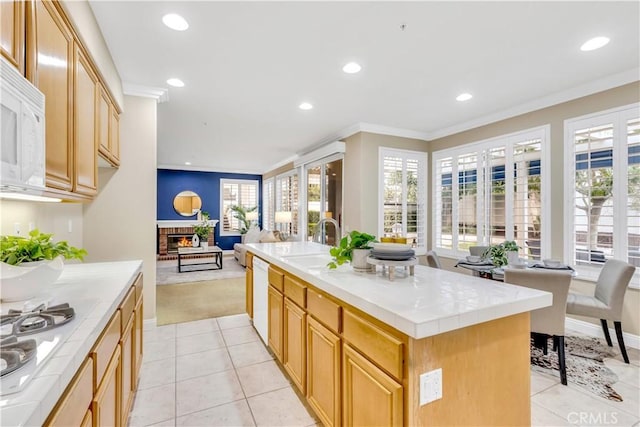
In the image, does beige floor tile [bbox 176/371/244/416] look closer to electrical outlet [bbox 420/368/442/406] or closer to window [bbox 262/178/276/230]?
electrical outlet [bbox 420/368/442/406]

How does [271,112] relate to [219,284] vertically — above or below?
above

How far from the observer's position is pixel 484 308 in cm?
125

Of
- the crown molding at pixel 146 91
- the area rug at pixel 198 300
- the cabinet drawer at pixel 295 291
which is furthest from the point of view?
the area rug at pixel 198 300

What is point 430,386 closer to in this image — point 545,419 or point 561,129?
point 545,419

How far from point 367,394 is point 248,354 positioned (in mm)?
1800

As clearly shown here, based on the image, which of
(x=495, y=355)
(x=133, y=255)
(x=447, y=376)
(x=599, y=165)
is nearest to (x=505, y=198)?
(x=599, y=165)

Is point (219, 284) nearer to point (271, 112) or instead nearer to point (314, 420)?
point (271, 112)

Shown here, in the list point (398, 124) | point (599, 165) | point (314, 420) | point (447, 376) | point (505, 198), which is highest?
point (398, 124)

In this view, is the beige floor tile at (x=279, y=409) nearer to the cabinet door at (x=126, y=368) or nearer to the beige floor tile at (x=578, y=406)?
the cabinet door at (x=126, y=368)

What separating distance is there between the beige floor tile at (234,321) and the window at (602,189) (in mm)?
3859

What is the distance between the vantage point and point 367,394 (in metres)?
1.35

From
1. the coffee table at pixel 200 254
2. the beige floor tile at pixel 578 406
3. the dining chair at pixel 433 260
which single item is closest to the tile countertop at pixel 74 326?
the beige floor tile at pixel 578 406

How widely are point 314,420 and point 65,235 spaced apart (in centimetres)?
261

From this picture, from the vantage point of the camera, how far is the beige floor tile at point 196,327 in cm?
334
